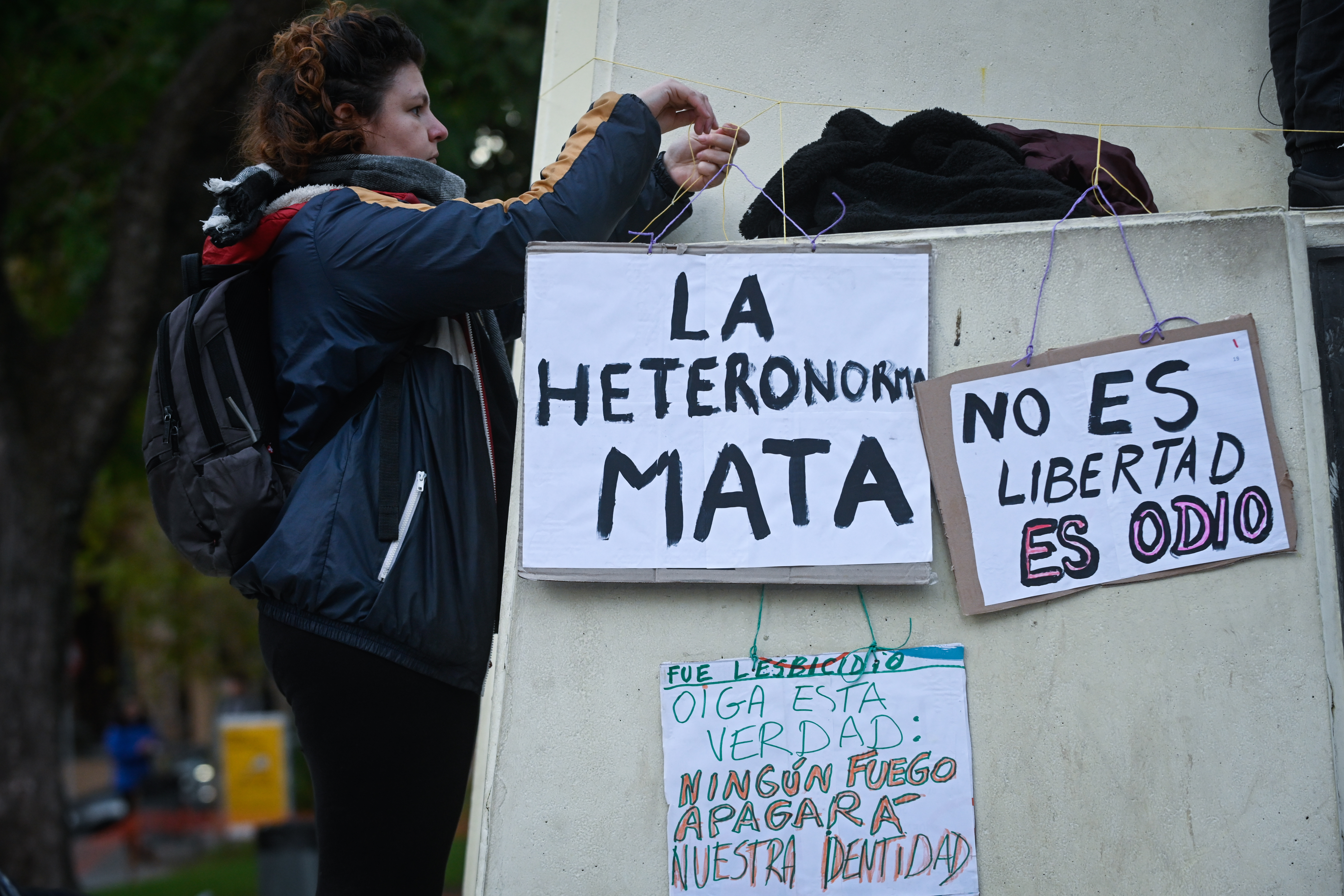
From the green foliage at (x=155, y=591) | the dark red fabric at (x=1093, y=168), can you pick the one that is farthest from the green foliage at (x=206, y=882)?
the dark red fabric at (x=1093, y=168)

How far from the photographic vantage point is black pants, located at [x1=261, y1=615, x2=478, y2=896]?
1.89 meters

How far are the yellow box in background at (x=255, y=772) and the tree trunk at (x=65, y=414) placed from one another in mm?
3036

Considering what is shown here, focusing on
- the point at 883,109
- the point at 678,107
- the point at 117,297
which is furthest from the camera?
the point at 117,297

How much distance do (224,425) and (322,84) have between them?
67 centimetres

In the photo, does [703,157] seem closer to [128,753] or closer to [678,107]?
[678,107]

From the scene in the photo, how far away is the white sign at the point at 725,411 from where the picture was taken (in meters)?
2.04

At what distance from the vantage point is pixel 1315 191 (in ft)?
7.59

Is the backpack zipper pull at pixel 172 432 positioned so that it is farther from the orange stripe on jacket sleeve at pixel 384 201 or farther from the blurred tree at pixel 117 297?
the blurred tree at pixel 117 297

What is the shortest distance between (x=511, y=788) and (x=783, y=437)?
2.67 ft

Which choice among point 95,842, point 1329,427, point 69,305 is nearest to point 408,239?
point 1329,427

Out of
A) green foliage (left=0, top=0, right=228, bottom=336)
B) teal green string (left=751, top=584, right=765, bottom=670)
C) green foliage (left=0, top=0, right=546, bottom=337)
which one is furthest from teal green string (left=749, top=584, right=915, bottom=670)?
green foliage (left=0, top=0, right=228, bottom=336)

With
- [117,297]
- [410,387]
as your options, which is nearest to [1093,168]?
[410,387]

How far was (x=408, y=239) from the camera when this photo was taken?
75.7 inches

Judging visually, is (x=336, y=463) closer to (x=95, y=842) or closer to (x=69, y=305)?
(x=69, y=305)
